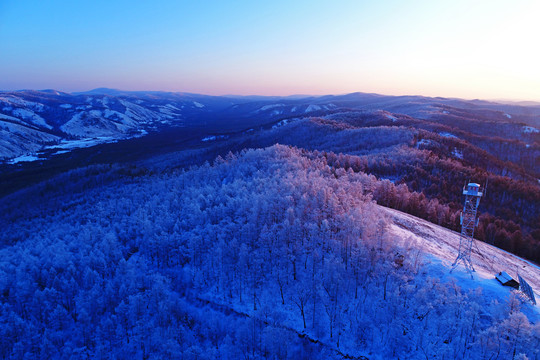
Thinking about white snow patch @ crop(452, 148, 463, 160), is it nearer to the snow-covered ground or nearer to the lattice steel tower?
the snow-covered ground

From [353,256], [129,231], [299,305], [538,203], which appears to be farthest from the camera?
[538,203]

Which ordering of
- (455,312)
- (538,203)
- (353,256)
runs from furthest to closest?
(538,203) < (353,256) < (455,312)

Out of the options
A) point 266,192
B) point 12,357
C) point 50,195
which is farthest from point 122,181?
point 12,357

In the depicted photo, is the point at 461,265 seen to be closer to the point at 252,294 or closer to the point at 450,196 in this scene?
the point at 252,294

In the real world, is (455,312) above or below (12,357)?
above

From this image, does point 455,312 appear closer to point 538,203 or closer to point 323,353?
point 323,353

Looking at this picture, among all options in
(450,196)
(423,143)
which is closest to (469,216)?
(450,196)

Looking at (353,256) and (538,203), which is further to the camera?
(538,203)
